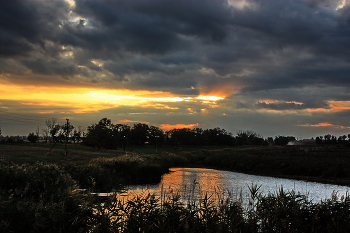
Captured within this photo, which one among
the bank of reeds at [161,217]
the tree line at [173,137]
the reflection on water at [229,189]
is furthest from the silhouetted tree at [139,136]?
the bank of reeds at [161,217]

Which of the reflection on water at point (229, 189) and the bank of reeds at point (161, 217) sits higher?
the bank of reeds at point (161, 217)

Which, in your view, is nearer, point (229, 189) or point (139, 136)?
point (229, 189)

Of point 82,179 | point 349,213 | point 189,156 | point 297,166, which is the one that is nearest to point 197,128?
point 189,156

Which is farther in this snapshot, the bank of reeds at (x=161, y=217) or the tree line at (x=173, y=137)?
the tree line at (x=173, y=137)

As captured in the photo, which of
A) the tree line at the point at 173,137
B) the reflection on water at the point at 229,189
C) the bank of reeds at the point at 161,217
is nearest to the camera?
the bank of reeds at the point at 161,217

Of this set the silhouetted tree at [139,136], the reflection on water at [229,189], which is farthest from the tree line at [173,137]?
the reflection on water at [229,189]

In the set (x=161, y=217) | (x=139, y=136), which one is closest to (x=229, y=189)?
(x=161, y=217)

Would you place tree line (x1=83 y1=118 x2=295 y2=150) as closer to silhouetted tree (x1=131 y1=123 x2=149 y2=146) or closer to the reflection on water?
silhouetted tree (x1=131 y1=123 x2=149 y2=146)

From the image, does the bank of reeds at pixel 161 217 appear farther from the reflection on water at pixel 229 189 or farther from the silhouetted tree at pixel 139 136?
the silhouetted tree at pixel 139 136

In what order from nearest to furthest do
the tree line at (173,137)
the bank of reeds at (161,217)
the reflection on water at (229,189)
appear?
1. the bank of reeds at (161,217)
2. the reflection on water at (229,189)
3. the tree line at (173,137)

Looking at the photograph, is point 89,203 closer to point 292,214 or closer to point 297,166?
point 292,214

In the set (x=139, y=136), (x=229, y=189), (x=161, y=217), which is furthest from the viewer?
Result: (x=139, y=136)

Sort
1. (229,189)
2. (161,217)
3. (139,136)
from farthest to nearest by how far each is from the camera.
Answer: (139,136) → (229,189) → (161,217)

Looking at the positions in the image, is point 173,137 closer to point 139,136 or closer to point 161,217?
point 139,136
